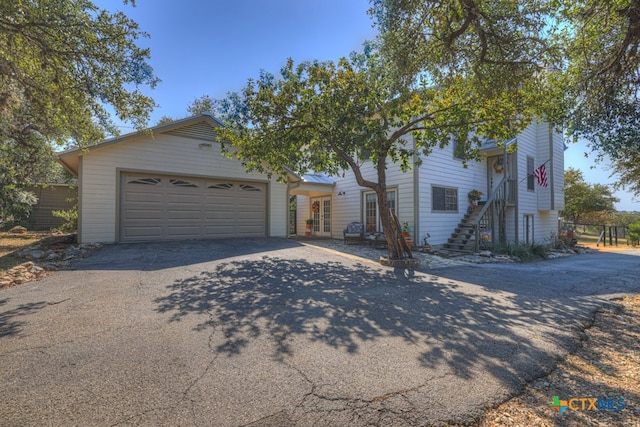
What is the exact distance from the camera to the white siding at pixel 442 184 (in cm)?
1168

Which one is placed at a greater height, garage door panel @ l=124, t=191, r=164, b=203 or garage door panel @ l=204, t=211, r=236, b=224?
garage door panel @ l=124, t=191, r=164, b=203

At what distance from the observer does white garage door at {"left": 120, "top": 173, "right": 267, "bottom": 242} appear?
9727mm

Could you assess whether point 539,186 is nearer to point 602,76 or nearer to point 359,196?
point 359,196

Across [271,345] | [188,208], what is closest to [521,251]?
[271,345]

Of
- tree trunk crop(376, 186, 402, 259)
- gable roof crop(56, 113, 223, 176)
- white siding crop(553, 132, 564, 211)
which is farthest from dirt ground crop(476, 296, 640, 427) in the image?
white siding crop(553, 132, 564, 211)

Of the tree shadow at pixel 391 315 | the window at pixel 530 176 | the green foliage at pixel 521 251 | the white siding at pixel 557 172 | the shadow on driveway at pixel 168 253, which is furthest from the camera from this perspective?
the white siding at pixel 557 172

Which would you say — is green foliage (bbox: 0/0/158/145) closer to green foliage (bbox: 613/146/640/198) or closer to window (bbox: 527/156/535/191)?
green foliage (bbox: 613/146/640/198)

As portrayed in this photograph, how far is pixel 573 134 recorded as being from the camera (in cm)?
709

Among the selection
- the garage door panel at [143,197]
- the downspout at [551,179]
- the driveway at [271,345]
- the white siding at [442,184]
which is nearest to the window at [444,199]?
the white siding at [442,184]

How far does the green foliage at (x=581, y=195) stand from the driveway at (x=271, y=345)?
79.8ft

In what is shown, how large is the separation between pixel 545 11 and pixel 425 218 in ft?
23.3

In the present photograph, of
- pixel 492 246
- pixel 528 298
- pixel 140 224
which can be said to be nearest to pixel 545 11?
pixel 528 298

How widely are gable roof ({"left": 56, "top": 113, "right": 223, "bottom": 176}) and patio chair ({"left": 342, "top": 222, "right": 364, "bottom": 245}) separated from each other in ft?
21.7

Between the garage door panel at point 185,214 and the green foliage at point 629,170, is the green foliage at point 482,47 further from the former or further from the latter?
the garage door panel at point 185,214
